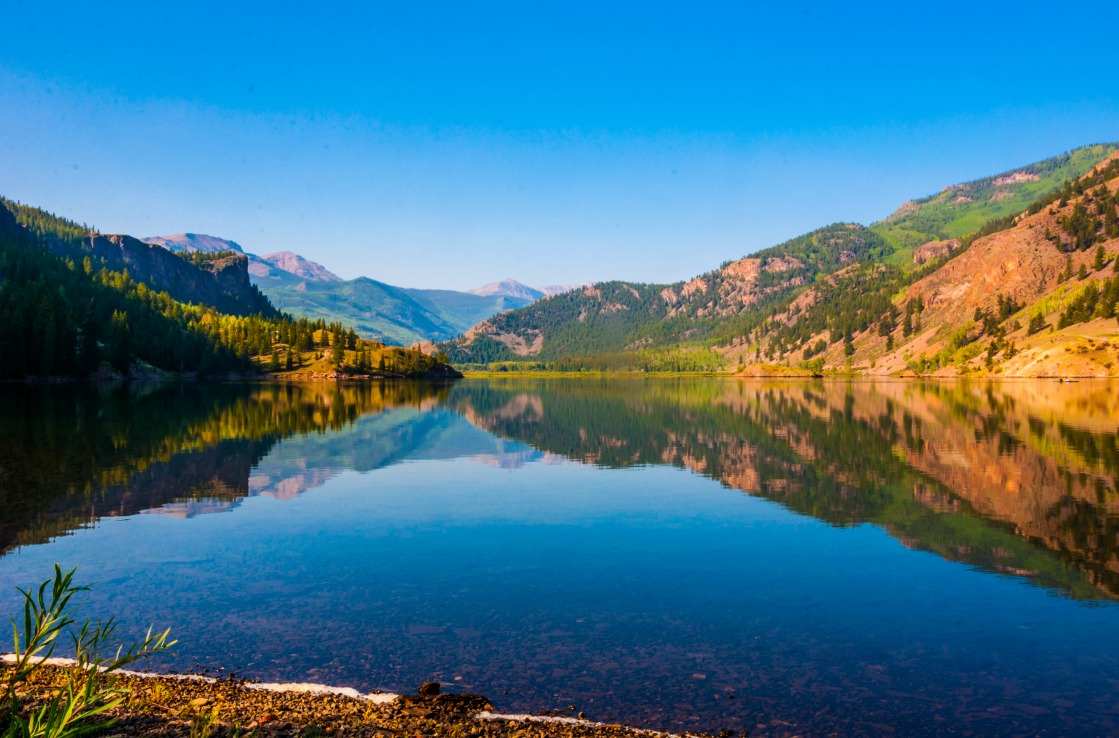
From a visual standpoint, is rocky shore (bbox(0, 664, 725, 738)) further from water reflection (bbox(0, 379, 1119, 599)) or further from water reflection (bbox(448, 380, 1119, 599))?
water reflection (bbox(448, 380, 1119, 599))

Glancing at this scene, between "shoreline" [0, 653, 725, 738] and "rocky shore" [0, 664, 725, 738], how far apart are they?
0.02m

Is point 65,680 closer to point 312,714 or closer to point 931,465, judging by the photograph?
point 312,714

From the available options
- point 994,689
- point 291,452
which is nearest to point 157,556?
point 994,689

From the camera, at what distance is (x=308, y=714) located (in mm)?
12641

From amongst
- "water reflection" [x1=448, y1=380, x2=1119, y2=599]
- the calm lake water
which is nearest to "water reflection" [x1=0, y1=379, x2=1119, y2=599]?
"water reflection" [x1=448, y1=380, x2=1119, y2=599]

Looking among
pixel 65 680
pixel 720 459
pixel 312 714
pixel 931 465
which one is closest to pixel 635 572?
pixel 312 714

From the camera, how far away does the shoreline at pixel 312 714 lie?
11.8 meters

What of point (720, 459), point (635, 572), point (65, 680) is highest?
point (65, 680)

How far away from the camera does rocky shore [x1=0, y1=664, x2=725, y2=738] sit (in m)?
11.8

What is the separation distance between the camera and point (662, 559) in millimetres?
25016

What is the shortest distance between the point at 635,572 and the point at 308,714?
12.9 meters

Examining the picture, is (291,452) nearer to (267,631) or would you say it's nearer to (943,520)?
(267,631)

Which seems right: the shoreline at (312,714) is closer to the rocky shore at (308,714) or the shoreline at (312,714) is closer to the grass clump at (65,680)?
the rocky shore at (308,714)

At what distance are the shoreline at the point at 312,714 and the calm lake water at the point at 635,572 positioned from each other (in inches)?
32.7
